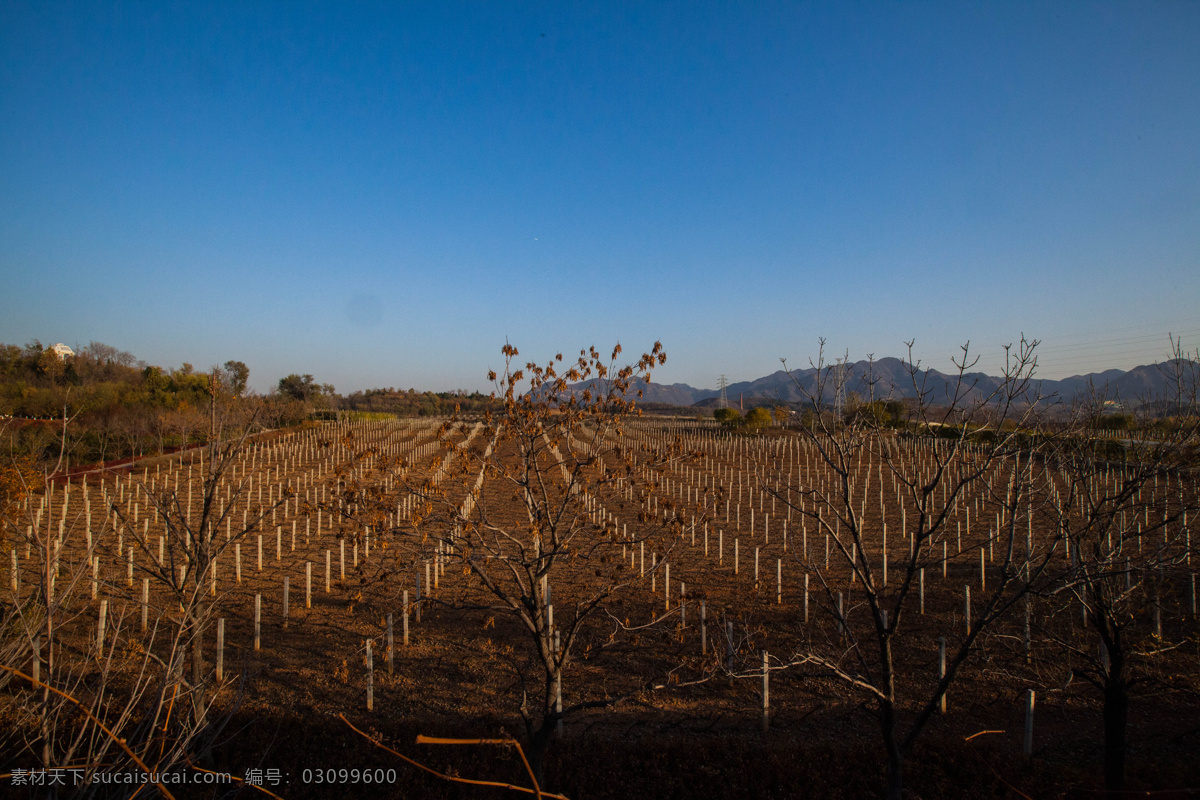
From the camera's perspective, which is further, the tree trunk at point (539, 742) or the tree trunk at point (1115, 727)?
the tree trunk at point (1115, 727)

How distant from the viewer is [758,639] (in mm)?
9484

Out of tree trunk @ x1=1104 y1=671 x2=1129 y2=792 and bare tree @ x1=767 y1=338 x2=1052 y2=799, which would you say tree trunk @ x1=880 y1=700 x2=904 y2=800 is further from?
tree trunk @ x1=1104 y1=671 x2=1129 y2=792

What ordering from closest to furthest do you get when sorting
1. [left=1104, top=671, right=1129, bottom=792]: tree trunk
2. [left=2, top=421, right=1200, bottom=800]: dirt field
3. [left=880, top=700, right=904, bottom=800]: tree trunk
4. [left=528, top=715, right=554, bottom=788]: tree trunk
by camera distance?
[left=880, top=700, right=904, bottom=800]: tree trunk → [left=528, top=715, right=554, bottom=788]: tree trunk → [left=1104, top=671, right=1129, bottom=792]: tree trunk → [left=2, top=421, right=1200, bottom=800]: dirt field

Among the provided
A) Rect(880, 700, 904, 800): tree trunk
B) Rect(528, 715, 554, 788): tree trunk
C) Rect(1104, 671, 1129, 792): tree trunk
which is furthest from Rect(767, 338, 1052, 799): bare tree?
Rect(528, 715, 554, 788): tree trunk

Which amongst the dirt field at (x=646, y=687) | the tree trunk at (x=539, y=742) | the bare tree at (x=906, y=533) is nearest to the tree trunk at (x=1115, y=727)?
the dirt field at (x=646, y=687)

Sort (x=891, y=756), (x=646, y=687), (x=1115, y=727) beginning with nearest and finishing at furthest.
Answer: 1. (x=891, y=756)
2. (x=646, y=687)
3. (x=1115, y=727)

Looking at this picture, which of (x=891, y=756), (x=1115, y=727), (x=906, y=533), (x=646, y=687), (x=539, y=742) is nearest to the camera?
(x=891, y=756)

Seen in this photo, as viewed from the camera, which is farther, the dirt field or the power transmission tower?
the dirt field

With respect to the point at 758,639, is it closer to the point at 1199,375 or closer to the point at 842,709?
the point at 842,709

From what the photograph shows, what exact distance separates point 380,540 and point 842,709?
6.64 meters

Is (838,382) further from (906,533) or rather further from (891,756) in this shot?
(906,533)

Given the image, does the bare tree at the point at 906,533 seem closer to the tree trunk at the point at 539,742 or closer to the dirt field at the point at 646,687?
the dirt field at the point at 646,687

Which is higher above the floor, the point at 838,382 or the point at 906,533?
the point at 838,382

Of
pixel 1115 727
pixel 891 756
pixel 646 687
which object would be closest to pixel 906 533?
pixel 1115 727
